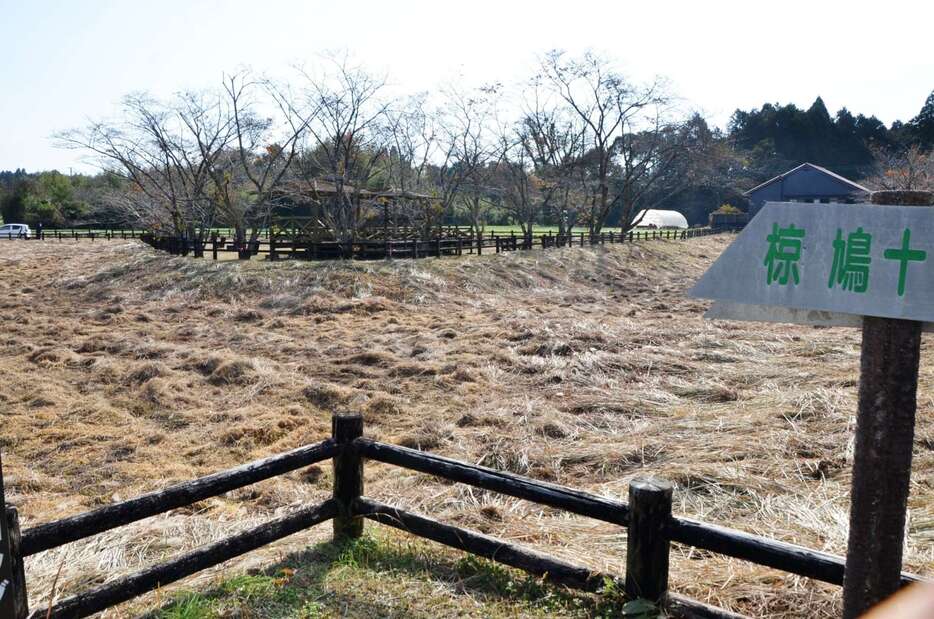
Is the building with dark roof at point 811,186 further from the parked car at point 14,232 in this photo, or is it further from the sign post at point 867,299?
the sign post at point 867,299

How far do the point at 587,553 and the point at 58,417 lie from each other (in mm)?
6550

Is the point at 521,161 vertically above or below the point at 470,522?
above

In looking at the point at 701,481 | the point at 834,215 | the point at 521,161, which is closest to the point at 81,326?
the point at 701,481

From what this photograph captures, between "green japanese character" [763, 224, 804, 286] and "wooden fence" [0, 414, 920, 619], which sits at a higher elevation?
"green japanese character" [763, 224, 804, 286]

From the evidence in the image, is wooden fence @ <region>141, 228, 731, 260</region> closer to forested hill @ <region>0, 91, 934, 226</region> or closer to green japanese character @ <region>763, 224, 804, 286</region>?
forested hill @ <region>0, 91, 934, 226</region>

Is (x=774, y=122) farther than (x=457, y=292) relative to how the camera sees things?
Yes

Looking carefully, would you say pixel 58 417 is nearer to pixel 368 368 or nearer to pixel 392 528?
pixel 368 368

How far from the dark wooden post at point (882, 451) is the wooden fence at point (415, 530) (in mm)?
408

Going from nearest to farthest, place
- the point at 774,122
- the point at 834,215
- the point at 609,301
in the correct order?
the point at 834,215 < the point at 609,301 < the point at 774,122

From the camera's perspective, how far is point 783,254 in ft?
7.49

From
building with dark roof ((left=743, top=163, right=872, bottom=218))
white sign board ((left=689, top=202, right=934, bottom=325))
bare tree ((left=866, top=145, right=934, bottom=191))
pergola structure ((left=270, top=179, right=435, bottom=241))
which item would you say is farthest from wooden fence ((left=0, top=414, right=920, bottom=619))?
building with dark roof ((left=743, top=163, right=872, bottom=218))

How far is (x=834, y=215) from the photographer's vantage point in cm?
221

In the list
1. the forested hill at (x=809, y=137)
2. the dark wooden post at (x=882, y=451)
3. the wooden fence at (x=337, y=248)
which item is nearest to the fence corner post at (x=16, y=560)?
the dark wooden post at (x=882, y=451)

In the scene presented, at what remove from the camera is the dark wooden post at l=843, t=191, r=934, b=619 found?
2178 millimetres
